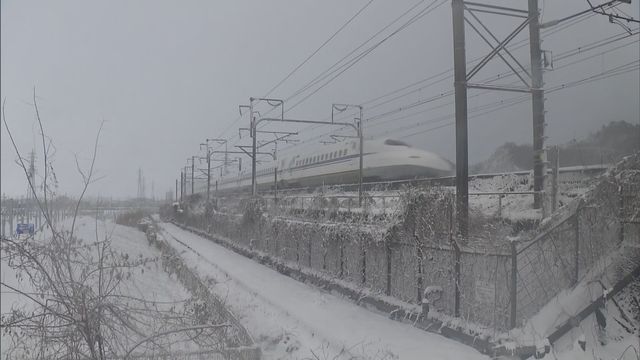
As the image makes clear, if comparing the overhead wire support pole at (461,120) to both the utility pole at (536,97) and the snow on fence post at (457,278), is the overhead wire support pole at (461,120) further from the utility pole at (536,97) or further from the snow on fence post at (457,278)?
the utility pole at (536,97)

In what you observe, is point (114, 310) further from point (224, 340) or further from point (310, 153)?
point (310, 153)

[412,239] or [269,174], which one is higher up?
[269,174]

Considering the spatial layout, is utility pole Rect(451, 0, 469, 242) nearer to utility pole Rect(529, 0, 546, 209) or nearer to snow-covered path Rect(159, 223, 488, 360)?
utility pole Rect(529, 0, 546, 209)

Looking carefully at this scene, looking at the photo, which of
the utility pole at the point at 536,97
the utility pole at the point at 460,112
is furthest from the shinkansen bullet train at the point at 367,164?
the utility pole at the point at 460,112

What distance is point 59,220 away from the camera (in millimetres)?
4887

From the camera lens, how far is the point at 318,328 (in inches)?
333

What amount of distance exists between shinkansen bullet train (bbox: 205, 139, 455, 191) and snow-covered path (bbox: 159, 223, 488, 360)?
10.5 m

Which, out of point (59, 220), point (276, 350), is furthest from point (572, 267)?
point (59, 220)

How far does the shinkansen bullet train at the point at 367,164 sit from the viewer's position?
22578 mm

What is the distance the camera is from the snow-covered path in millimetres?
6986

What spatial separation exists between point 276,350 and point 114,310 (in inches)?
135

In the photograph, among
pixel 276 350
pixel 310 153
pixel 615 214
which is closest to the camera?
pixel 615 214

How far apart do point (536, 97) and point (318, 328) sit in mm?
6713

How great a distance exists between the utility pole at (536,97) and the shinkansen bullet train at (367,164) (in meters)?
11.3
